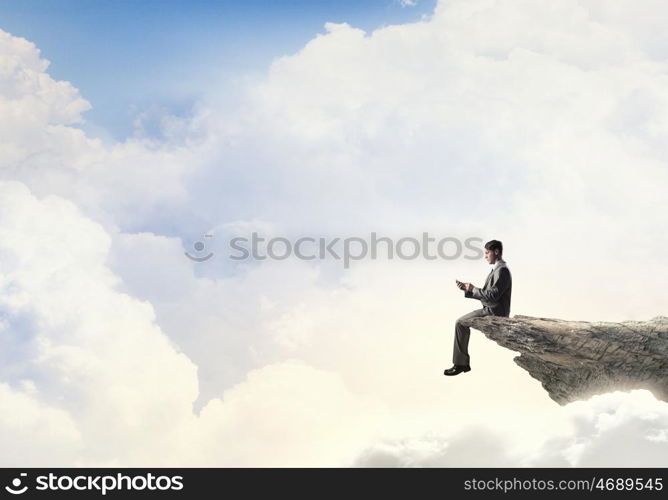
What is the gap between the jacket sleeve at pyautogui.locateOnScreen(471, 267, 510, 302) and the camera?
15.3 meters

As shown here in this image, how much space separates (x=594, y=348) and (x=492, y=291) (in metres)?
2.51

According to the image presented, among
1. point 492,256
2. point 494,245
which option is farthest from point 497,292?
point 494,245

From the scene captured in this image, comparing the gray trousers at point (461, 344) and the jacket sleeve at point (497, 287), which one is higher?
the jacket sleeve at point (497, 287)

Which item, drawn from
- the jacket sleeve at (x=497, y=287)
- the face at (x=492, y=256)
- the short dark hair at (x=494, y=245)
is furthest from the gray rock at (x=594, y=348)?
the short dark hair at (x=494, y=245)

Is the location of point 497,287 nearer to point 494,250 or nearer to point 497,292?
point 497,292

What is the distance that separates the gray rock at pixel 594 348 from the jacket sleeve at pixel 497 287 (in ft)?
1.48

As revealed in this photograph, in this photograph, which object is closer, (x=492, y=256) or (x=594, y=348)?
(x=594, y=348)

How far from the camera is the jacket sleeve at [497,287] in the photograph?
15297 mm

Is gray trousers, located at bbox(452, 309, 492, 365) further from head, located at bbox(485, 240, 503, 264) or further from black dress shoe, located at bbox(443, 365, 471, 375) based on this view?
head, located at bbox(485, 240, 503, 264)

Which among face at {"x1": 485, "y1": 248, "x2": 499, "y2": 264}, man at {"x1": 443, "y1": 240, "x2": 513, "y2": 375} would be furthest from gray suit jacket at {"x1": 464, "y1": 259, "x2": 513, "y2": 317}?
face at {"x1": 485, "y1": 248, "x2": 499, "y2": 264}

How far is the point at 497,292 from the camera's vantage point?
50.1 ft

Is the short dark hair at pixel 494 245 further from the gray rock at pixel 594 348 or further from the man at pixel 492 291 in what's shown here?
the gray rock at pixel 594 348

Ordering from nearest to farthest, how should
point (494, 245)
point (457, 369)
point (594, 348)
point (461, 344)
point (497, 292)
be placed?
point (594, 348)
point (497, 292)
point (494, 245)
point (461, 344)
point (457, 369)
